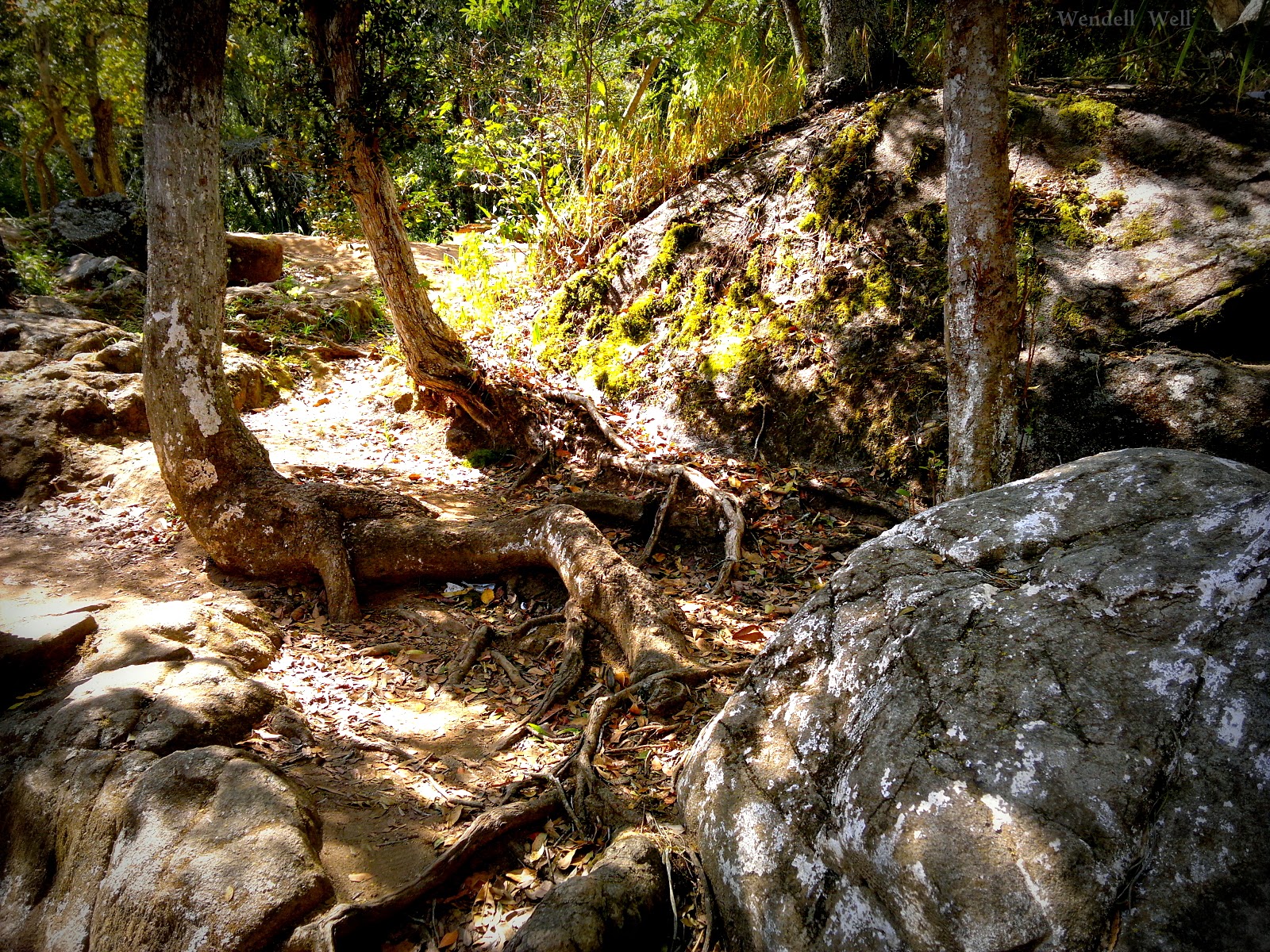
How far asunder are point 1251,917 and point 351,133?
274 inches

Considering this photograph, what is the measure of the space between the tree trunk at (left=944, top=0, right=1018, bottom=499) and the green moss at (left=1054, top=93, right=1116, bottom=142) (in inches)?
Result: 112

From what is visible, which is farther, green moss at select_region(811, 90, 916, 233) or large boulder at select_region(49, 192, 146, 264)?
large boulder at select_region(49, 192, 146, 264)

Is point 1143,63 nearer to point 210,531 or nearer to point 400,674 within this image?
point 400,674

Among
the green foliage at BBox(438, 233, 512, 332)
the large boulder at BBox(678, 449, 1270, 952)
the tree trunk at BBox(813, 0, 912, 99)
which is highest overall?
the tree trunk at BBox(813, 0, 912, 99)

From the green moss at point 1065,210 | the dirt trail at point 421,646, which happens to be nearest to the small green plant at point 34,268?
the dirt trail at point 421,646

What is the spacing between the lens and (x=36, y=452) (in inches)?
231

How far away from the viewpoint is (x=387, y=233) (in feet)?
20.1

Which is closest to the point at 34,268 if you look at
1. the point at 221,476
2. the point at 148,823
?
the point at 221,476

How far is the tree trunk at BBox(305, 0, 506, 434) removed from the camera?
5.48 metres

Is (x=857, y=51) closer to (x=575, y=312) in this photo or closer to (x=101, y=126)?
(x=575, y=312)

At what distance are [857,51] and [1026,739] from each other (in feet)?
24.4

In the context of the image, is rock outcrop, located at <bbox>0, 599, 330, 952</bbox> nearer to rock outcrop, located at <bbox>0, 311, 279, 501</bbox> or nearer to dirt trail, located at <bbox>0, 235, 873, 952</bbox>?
dirt trail, located at <bbox>0, 235, 873, 952</bbox>

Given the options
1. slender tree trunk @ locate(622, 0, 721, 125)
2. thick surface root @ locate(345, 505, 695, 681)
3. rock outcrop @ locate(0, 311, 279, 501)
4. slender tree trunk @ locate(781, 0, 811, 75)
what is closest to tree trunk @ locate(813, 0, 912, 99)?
slender tree trunk @ locate(781, 0, 811, 75)

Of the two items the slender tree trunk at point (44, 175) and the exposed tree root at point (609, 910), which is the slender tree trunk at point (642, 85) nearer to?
the exposed tree root at point (609, 910)
